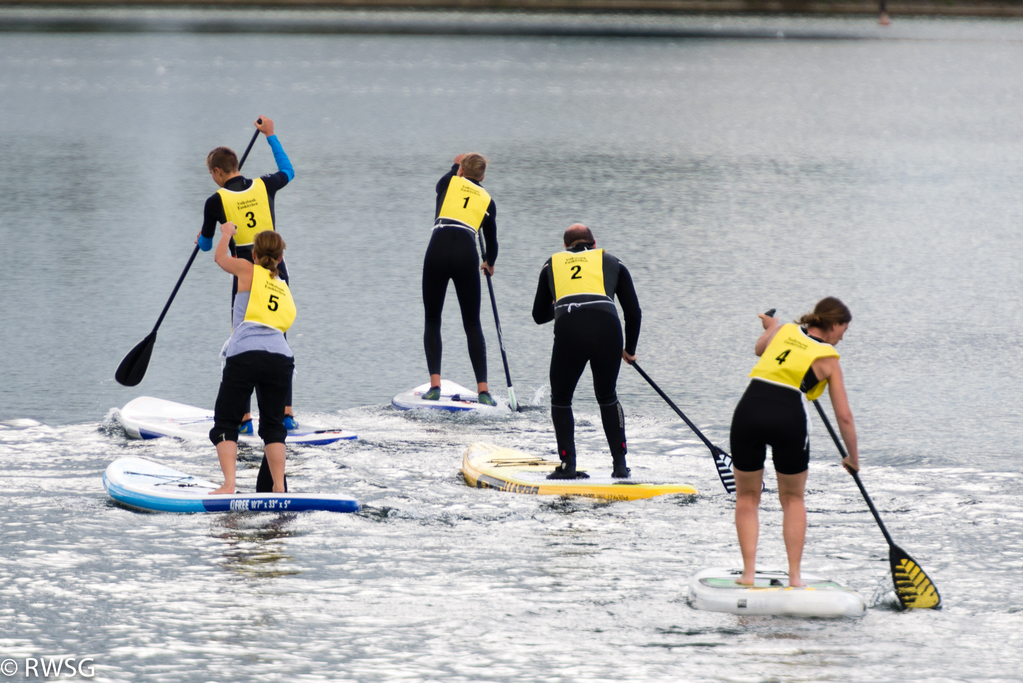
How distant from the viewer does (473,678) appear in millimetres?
5355

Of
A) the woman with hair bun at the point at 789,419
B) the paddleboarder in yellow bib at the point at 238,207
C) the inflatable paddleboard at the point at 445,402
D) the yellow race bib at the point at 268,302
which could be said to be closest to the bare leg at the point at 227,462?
the yellow race bib at the point at 268,302

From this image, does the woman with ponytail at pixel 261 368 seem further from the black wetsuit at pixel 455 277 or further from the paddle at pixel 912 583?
the paddle at pixel 912 583

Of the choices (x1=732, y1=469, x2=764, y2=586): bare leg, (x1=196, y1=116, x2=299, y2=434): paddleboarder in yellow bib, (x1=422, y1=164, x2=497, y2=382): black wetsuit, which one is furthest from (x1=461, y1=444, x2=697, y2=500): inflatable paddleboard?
(x1=422, y1=164, x2=497, y2=382): black wetsuit

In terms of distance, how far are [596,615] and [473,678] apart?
2.72 ft

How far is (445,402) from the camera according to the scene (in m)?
9.68

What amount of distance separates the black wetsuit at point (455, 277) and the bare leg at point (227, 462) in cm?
268

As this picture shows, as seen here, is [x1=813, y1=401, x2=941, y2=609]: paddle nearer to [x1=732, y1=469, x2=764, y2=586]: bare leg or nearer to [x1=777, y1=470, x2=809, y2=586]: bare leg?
[x1=777, y1=470, x2=809, y2=586]: bare leg

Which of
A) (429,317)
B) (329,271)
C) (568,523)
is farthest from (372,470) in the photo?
(329,271)

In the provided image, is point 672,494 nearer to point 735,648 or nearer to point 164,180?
point 735,648

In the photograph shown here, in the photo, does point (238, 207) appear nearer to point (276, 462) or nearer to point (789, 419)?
point (276, 462)

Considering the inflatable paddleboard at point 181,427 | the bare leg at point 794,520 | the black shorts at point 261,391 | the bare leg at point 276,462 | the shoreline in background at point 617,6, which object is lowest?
the bare leg at point 794,520

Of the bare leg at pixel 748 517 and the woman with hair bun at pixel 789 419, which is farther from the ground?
the woman with hair bun at pixel 789 419

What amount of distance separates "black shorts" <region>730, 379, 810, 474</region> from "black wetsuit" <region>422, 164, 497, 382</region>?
392cm

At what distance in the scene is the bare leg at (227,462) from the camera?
7387 millimetres
